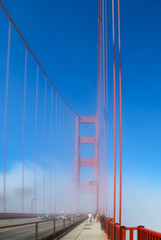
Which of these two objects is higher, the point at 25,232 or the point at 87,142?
the point at 87,142

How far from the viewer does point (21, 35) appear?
22.6 meters

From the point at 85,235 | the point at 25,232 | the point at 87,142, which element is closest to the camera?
the point at 25,232

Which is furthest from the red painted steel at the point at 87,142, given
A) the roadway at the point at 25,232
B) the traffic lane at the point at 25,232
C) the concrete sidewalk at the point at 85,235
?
the roadway at the point at 25,232

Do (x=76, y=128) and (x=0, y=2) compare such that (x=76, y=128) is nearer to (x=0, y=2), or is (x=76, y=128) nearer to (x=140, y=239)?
(x=0, y=2)

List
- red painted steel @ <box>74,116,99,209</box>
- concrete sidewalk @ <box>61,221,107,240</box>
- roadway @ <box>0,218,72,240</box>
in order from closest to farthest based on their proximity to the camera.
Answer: roadway @ <box>0,218,72,240</box>
concrete sidewalk @ <box>61,221,107,240</box>
red painted steel @ <box>74,116,99,209</box>

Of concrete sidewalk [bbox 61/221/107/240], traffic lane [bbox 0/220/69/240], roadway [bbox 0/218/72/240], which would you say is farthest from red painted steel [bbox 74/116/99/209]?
roadway [bbox 0/218/72/240]

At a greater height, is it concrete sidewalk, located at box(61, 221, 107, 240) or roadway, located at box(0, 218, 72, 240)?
roadway, located at box(0, 218, 72, 240)

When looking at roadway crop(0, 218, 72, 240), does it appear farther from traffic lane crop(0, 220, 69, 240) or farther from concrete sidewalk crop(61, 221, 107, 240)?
concrete sidewalk crop(61, 221, 107, 240)

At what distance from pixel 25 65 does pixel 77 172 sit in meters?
26.2

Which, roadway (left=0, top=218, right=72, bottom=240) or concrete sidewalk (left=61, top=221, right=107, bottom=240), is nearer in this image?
roadway (left=0, top=218, right=72, bottom=240)

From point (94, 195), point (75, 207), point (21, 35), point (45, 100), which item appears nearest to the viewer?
point (21, 35)

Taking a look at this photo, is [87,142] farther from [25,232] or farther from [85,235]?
[25,232]

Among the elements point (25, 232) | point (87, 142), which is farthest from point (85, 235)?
point (87, 142)

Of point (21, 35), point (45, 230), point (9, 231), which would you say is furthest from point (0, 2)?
point (9, 231)
